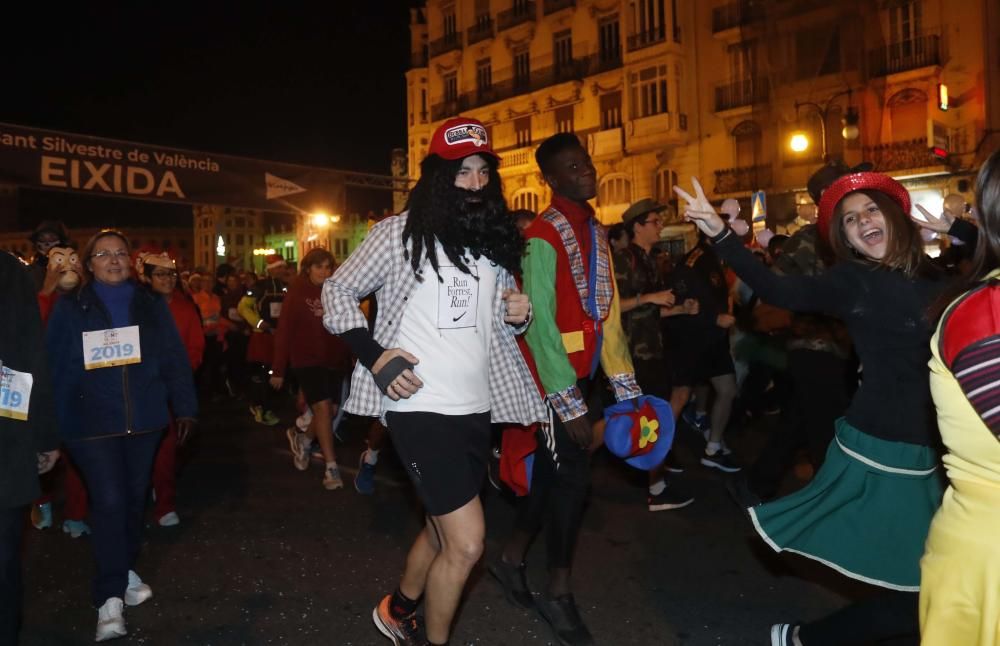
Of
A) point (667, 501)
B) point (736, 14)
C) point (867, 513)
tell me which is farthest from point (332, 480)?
point (736, 14)

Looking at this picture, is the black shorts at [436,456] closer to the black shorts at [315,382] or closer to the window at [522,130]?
the black shorts at [315,382]

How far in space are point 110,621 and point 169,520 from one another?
2.02m

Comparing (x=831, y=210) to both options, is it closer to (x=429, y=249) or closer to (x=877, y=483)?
(x=877, y=483)

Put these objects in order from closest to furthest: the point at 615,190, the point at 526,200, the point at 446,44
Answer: the point at 615,190 < the point at 526,200 < the point at 446,44

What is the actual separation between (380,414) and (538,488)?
1.27m

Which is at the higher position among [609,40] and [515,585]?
[609,40]

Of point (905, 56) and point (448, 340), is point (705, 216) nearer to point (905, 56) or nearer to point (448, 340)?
point (448, 340)

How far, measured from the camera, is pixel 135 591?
4.40 metres

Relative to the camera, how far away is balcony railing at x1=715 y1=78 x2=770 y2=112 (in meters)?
29.2

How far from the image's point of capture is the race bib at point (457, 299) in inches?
123

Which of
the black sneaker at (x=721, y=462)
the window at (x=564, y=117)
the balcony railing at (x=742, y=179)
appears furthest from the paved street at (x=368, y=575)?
the window at (x=564, y=117)

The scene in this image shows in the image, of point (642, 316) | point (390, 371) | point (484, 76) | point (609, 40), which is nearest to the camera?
point (390, 371)

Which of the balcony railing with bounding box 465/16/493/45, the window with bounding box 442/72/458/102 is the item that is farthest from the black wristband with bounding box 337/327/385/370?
the window with bounding box 442/72/458/102

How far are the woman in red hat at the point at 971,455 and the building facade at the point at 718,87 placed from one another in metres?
20.3
